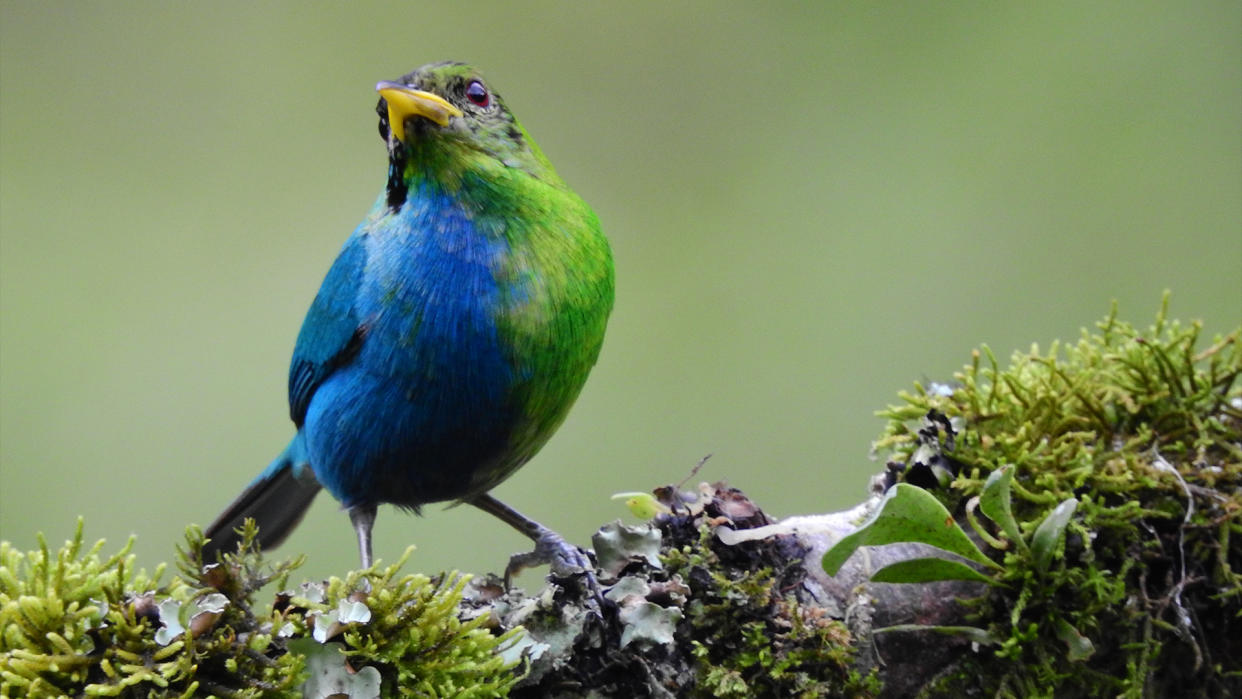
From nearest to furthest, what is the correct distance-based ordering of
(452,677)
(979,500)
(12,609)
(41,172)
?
1. (12,609)
2. (452,677)
3. (979,500)
4. (41,172)

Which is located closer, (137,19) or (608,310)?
(608,310)

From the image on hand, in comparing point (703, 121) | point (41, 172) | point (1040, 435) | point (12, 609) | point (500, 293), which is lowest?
point (12, 609)

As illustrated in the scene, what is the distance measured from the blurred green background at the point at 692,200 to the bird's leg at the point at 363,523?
6.31ft

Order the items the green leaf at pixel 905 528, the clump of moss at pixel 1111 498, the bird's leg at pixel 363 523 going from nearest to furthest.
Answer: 1. the green leaf at pixel 905 528
2. the clump of moss at pixel 1111 498
3. the bird's leg at pixel 363 523

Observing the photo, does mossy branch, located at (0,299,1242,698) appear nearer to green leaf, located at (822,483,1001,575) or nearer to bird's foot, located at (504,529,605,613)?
green leaf, located at (822,483,1001,575)

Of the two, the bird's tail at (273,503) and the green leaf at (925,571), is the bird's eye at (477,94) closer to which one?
the bird's tail at (273,503)

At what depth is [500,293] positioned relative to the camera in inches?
110

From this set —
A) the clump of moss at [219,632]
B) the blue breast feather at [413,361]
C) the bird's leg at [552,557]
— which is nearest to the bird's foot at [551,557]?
the bird's leg at [552,557]

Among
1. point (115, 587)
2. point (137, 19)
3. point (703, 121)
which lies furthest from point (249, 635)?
point (137, 19)

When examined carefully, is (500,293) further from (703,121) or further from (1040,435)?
(703,121)

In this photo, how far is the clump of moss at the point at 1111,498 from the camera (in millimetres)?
2238

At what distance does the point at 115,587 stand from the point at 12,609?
135 millimetres

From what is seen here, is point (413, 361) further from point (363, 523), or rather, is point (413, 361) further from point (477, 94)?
point (477, 94)

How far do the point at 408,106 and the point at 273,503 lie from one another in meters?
1.53
